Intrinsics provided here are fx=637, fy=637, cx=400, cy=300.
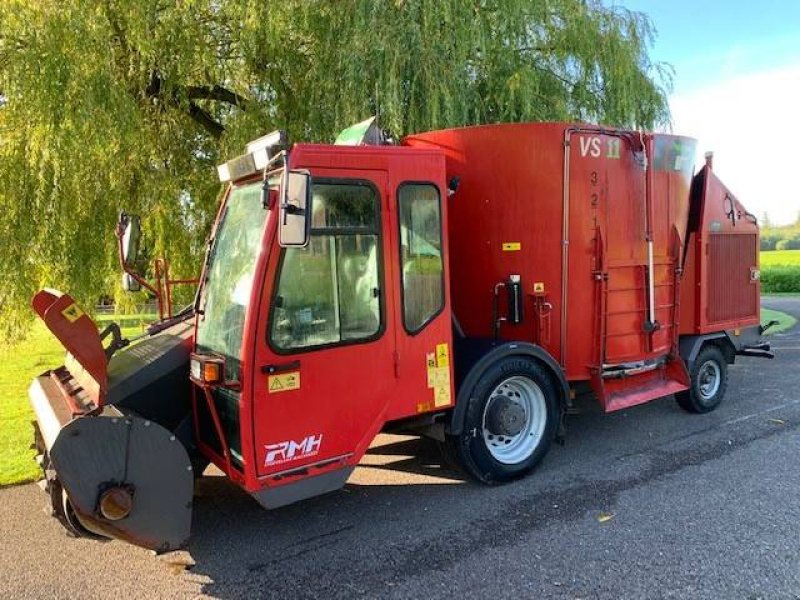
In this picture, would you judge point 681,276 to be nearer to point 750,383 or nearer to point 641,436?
point 641,436

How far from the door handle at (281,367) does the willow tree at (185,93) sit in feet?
13.6

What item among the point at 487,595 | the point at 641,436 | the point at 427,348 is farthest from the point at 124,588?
the point at 641,436

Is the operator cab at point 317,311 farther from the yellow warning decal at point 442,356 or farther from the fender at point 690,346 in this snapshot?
the fender at point 690,346

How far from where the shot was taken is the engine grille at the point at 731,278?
6355 millimetres

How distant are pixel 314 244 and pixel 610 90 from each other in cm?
646

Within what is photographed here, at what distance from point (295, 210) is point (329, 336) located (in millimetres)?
869

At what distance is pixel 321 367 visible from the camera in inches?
146

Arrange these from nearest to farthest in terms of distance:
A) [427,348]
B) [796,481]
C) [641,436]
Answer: [427,348], [796,481], [641,436]

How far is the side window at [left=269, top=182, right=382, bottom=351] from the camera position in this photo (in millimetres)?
3592

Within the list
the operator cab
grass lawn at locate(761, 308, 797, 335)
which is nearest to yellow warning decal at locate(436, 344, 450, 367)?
the operator cab

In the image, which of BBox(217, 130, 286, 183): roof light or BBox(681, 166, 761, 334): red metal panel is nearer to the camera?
BBox(217, 130, 286, 183): roof light

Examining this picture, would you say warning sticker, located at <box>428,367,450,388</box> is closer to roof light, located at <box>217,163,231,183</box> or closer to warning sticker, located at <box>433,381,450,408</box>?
warning sticker, located at <box>433,381,450,408</box>

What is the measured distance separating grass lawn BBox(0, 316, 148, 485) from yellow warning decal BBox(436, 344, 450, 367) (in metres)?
3.37

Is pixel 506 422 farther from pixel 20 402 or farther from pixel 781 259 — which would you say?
pixel 781 259
